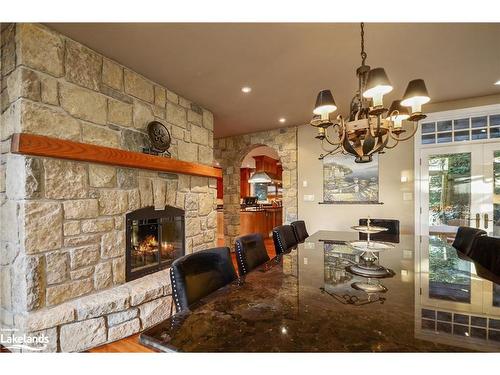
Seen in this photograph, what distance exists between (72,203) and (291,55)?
2.20 metres

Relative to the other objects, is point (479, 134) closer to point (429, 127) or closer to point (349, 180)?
point (429, 127)

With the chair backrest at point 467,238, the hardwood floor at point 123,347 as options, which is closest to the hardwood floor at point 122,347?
the hardwood floor at point 123,347

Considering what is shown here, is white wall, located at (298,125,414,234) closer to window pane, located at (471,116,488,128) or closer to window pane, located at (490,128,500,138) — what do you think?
window pane, located at (471,116,488,128)

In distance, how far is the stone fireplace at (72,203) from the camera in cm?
167

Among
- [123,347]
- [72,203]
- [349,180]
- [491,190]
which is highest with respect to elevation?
[349,180]

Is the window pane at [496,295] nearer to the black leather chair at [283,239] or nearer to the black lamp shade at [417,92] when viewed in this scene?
the black lamp shade at [417,92]

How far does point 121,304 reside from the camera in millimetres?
1968

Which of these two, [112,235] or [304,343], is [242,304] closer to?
[304,343]

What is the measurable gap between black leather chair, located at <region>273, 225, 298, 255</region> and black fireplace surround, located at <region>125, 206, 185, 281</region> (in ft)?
4.21

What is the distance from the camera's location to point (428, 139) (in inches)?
137

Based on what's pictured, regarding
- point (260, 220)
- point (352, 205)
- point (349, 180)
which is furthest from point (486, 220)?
point (260, 220)

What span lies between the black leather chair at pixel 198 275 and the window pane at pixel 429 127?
3.57m

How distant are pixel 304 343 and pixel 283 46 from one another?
6.92 ft
